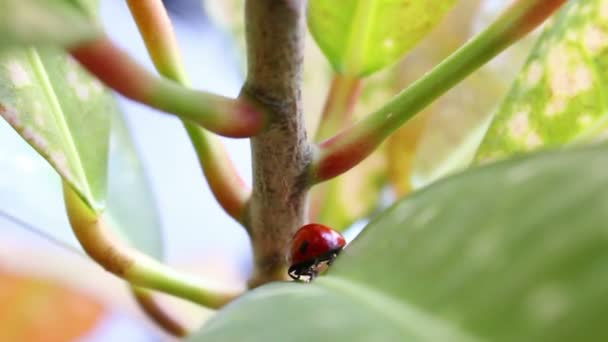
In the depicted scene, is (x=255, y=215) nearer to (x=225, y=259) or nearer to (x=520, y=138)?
(x=520, y=138)

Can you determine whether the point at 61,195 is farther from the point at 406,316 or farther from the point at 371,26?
the point at 406,316

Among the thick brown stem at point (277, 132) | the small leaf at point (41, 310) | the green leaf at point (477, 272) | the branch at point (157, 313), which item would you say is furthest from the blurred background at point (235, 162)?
the green leaf at point (477, 272)

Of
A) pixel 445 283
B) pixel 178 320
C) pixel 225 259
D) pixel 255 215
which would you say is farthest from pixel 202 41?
pixel 445 283

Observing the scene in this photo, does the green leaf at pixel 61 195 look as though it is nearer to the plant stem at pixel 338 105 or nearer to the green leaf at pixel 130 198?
the green leaf at pixel 130 198

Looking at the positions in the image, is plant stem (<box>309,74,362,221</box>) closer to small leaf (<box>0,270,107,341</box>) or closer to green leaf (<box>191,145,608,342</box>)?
green leaf (<box>191,145,608,342</box>)

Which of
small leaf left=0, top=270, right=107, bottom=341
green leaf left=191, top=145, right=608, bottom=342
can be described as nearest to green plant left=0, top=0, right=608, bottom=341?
green leaf left=191, top=145, right=608, bottom=342

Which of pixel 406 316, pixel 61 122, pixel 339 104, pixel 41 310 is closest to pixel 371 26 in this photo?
pixel 339 104

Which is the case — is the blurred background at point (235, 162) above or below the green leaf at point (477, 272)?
below
